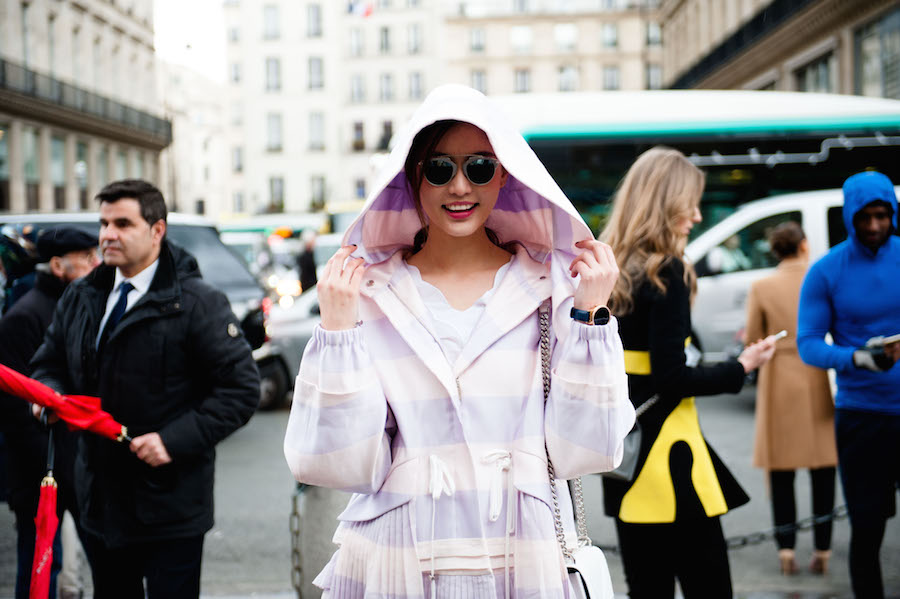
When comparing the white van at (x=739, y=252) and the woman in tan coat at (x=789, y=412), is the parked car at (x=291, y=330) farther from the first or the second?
the woman in tan coat at (x=789, y=412)

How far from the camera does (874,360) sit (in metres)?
3.63

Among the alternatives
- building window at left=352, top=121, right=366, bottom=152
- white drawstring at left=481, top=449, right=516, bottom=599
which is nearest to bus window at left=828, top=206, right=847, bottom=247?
white drawstring at left=481, top=449, right=516, bottom=599

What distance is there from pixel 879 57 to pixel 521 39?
49.5 m

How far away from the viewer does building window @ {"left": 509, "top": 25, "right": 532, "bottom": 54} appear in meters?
67.2

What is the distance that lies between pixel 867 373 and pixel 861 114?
33.2 feet

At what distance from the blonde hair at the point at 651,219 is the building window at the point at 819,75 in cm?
2145

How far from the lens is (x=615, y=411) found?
187cm

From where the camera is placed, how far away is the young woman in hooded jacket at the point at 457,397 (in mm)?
1870

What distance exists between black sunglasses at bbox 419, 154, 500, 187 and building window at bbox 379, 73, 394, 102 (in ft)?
213

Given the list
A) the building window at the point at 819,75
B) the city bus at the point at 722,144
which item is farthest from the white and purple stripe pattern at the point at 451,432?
the building window at the point at 819,75

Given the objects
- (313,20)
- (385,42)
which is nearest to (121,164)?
(313,20)

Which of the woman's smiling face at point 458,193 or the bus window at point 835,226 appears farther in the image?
the bus window at point 835,226

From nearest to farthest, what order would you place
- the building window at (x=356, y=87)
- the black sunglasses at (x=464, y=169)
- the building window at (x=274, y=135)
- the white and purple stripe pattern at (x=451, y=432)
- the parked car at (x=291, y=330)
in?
the white and purple stripe pattern at (x=451, y=432) → the black sunglasses at (x=464, y=169) → the parked car at (x=291, y=330) → the building window at (x=274, y=135) → the building window at (x=356, y=87)

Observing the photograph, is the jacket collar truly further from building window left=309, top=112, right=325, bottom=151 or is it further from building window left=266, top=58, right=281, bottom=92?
building window left=266, top=58, right=281, bottom=92
